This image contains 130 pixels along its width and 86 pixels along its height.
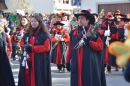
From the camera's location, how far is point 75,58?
6234 mm

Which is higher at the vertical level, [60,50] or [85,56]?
[85,56]

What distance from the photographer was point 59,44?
39.4 feet

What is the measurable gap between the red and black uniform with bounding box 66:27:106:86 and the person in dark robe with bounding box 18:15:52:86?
1.96 feet

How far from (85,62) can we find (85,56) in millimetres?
104

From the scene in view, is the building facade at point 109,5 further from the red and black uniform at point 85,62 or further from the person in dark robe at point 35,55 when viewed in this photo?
the red and black uniform at point 85,62

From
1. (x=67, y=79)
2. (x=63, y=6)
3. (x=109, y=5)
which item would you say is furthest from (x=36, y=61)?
(x=63, y=6)

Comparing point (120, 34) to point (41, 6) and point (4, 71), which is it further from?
point (41, 6)

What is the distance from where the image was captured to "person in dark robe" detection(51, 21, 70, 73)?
1186 centimetres

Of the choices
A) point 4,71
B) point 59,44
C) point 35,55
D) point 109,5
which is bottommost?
point 59,44

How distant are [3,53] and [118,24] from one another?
6.13m

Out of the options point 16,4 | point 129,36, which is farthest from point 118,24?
point 16,4

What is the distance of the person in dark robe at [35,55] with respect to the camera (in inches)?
259

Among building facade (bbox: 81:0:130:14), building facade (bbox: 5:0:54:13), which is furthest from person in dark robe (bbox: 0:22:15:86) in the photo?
building facade (bbox: 5:0:54:13)

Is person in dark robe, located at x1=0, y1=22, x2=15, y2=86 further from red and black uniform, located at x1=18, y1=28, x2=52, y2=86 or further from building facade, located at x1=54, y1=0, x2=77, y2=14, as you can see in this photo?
building facade, located at x1=54, y1=0, x2=77, y2=14
